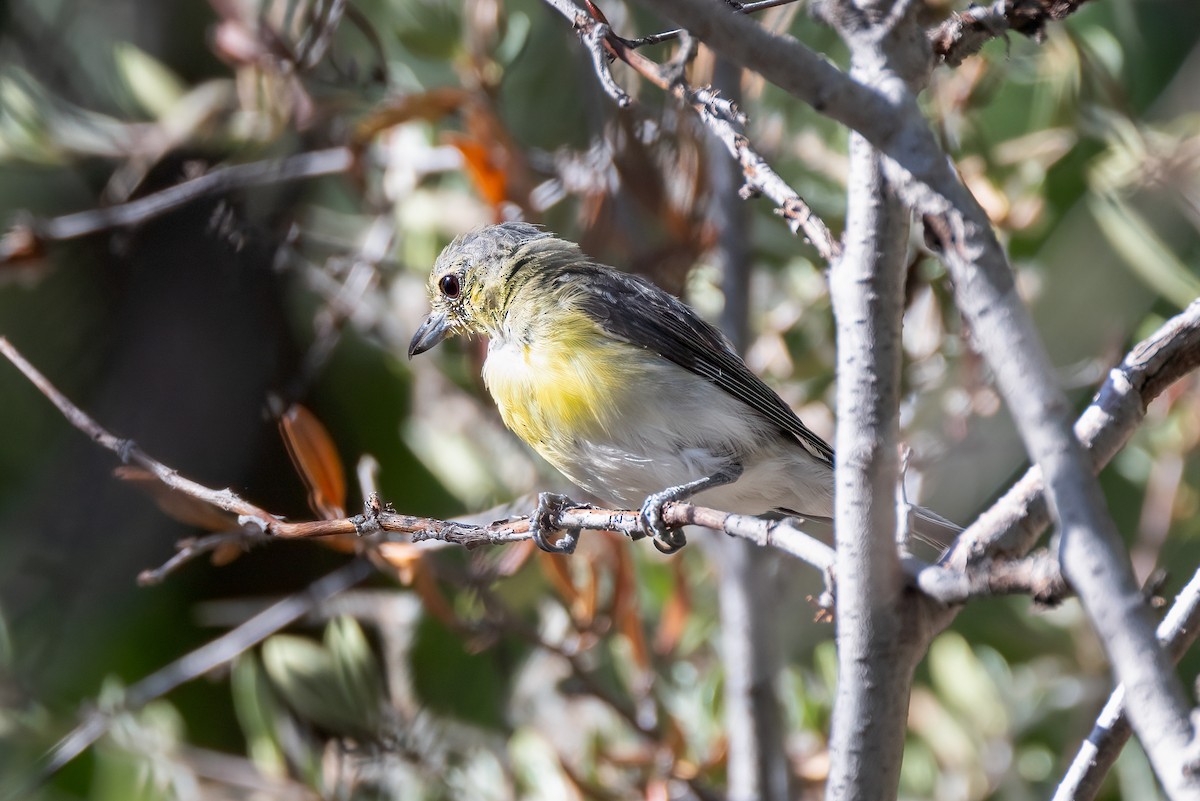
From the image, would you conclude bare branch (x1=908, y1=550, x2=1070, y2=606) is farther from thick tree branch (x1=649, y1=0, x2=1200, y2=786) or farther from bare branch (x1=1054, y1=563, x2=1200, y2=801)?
bare branch (x1=1054, y1=563, x2=1200, y2=801)

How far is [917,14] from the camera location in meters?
1.40

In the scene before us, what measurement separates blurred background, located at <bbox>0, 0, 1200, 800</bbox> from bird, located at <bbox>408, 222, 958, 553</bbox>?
201mm

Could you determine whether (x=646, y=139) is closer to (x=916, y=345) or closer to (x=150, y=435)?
(x=916, y=345)

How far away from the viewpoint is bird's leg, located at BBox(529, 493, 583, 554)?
228cm

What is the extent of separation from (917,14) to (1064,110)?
6.86ft

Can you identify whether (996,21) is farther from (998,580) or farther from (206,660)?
(206,660)

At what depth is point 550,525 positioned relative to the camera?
94.3 inches

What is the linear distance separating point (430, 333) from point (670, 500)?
1.29 metres

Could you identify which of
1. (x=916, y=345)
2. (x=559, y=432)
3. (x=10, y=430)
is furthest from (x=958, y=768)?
(x=10, y=430)

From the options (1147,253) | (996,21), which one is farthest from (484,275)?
(996,21)

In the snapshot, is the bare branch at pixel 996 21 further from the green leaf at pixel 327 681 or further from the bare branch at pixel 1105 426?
the green leaf at pixel 327 681

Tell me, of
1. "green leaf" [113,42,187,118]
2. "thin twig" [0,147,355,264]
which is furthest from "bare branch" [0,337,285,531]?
"green leaf" [113,42,187,118]

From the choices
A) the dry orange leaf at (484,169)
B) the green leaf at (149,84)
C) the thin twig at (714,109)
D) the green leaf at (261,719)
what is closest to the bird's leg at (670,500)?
the thin twig at (714,109)

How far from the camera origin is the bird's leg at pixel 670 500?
7.81 feet
